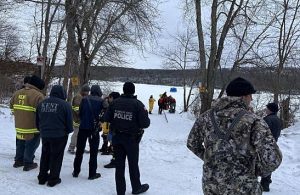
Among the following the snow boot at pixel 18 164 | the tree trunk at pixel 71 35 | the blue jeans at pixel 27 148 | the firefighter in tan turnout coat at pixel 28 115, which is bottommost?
the snow boot at pixel 18 164

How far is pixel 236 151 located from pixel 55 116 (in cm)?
419

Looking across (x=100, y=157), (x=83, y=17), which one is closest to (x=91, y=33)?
(x=83, y=17)

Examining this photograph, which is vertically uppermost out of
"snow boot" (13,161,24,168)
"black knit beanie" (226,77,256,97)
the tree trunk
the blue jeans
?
the tree trunk

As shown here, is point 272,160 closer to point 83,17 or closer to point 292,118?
point 83,17

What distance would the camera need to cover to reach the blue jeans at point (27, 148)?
350 inches

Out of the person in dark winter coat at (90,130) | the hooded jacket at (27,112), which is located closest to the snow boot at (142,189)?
the person in dark winter coat at (90,130)

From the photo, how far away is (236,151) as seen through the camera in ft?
14.6

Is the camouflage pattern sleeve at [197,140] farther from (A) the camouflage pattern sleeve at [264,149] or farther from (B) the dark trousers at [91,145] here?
(B) the dark trousers at [91,145]

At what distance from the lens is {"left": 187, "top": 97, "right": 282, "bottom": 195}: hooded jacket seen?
432 cm

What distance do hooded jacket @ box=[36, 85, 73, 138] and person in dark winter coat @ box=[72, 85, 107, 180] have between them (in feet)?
2.05

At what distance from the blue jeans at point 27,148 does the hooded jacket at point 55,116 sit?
99cm

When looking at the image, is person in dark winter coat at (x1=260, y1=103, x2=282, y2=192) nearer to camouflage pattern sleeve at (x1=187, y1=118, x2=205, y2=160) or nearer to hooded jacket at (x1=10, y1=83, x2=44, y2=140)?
camouflage pattern sleeve at (x1=187, y1=118, x2=205, y2=160)

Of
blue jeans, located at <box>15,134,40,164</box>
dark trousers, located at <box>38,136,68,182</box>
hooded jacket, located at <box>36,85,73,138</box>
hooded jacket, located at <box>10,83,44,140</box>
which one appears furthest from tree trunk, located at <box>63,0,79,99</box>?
dark trousers, located at <box>38,136,68,182</box>

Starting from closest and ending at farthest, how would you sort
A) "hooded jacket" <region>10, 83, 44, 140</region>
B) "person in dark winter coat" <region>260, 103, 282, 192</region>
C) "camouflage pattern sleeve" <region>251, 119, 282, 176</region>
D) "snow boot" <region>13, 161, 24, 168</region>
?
"camouflage pattern sleeve" <region>251, 119, 282, 176</region>, "person in dark winter coat" <region>260, 103, 282, 192</region>, "hooded jacket" <region>10, 83, 44, 140</region>, "snow boot" <region>13, 161, 24, 168</region>
